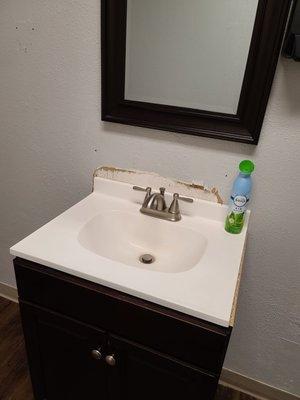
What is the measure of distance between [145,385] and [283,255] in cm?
64

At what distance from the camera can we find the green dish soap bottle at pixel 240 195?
3.11ft

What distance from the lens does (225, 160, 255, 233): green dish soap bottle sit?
949 mm

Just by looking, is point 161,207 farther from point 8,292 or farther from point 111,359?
point 8,292

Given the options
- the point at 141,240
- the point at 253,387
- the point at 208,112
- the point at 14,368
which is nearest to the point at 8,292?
the point at 14,368

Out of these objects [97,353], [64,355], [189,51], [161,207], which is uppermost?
[189,51]

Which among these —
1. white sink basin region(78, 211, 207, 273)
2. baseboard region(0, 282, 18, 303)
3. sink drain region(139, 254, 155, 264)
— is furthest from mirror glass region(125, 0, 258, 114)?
baseboard region(0, 282, 18, 303)

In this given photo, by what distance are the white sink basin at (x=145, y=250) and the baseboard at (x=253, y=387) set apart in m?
0.77

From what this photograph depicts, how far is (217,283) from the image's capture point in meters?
0.77

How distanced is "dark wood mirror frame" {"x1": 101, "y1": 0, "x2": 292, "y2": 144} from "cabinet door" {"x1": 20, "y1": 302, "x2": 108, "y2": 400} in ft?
2.34

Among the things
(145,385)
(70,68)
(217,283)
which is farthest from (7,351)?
(70,68)

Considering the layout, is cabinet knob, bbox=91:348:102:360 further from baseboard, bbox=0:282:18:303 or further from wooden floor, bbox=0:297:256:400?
baseboard, bbox=0:282:18:303

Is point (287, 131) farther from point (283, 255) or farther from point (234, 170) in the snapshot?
point (283, 255)

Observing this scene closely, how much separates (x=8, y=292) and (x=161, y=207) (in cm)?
124

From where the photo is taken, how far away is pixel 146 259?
1.05m
